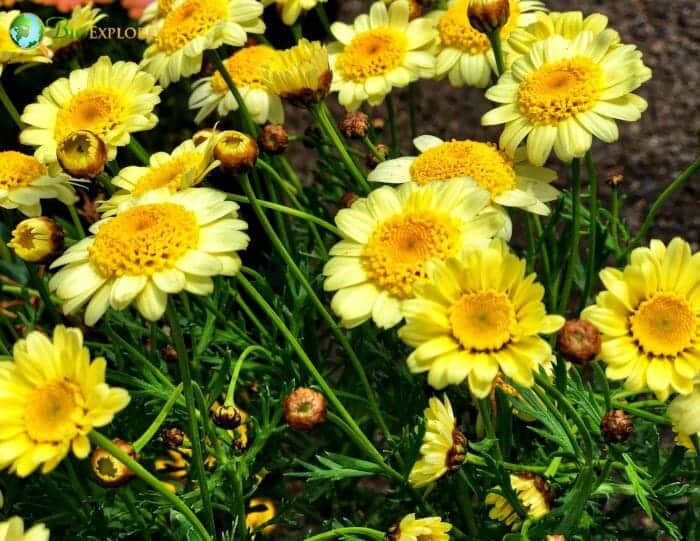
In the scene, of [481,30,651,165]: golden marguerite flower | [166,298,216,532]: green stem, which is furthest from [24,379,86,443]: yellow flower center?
[481,30,651,165]: golden marguerite flower

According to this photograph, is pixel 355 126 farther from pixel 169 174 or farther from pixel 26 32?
pixel 26 32

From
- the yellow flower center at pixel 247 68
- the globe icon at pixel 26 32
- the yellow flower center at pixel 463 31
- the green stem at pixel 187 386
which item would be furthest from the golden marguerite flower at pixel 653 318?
the globe icon at pixel 26 32

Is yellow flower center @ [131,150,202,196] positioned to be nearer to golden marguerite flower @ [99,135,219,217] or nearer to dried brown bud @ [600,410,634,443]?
golden marguerite flower @ [99,135,219,217]

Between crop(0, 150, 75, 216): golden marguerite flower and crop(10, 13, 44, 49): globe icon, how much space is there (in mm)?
288

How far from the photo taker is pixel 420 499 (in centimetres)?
116

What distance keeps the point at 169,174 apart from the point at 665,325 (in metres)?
0.68

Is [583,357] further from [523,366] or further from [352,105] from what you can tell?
[352,105]

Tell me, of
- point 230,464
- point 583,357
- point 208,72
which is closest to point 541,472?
point 583,357

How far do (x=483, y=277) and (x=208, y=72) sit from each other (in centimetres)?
97

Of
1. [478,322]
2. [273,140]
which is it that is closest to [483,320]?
[478,322]

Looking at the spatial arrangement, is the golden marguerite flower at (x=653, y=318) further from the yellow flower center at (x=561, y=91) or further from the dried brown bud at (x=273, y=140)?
the dried brown bud at (x=273, y=140)

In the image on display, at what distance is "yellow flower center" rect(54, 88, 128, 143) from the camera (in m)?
1.31

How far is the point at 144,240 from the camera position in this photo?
3.24 ft

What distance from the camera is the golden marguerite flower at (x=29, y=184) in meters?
1.27
